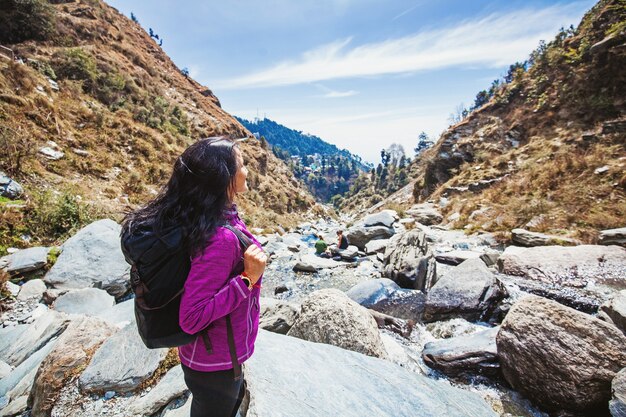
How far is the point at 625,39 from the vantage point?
613 inches

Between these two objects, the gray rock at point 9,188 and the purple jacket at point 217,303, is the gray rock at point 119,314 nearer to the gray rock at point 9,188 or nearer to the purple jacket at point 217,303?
the purple jacket at point 217,303

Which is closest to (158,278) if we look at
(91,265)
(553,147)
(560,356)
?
(560,356)

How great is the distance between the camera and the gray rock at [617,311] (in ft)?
13.0

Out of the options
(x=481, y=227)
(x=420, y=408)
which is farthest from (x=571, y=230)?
(x=420, y=408)

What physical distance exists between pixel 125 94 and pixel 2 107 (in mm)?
12744

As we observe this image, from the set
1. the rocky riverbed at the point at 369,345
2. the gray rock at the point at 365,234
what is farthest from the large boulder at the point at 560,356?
the gray rock at the point at 365,234

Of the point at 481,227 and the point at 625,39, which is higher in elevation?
the point at 625,39

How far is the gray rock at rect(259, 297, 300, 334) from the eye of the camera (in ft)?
14.9

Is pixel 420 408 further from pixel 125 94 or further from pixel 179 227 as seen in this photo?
pixel 125 94

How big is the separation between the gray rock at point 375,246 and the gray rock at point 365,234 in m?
0.63

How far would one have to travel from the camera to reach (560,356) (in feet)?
11.1

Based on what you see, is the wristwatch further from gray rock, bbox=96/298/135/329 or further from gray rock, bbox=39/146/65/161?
gray rock, bbox=39/146/65/161

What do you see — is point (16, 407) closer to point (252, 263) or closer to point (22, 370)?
point (22, 370)

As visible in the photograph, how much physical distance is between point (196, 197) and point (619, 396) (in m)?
4.58
